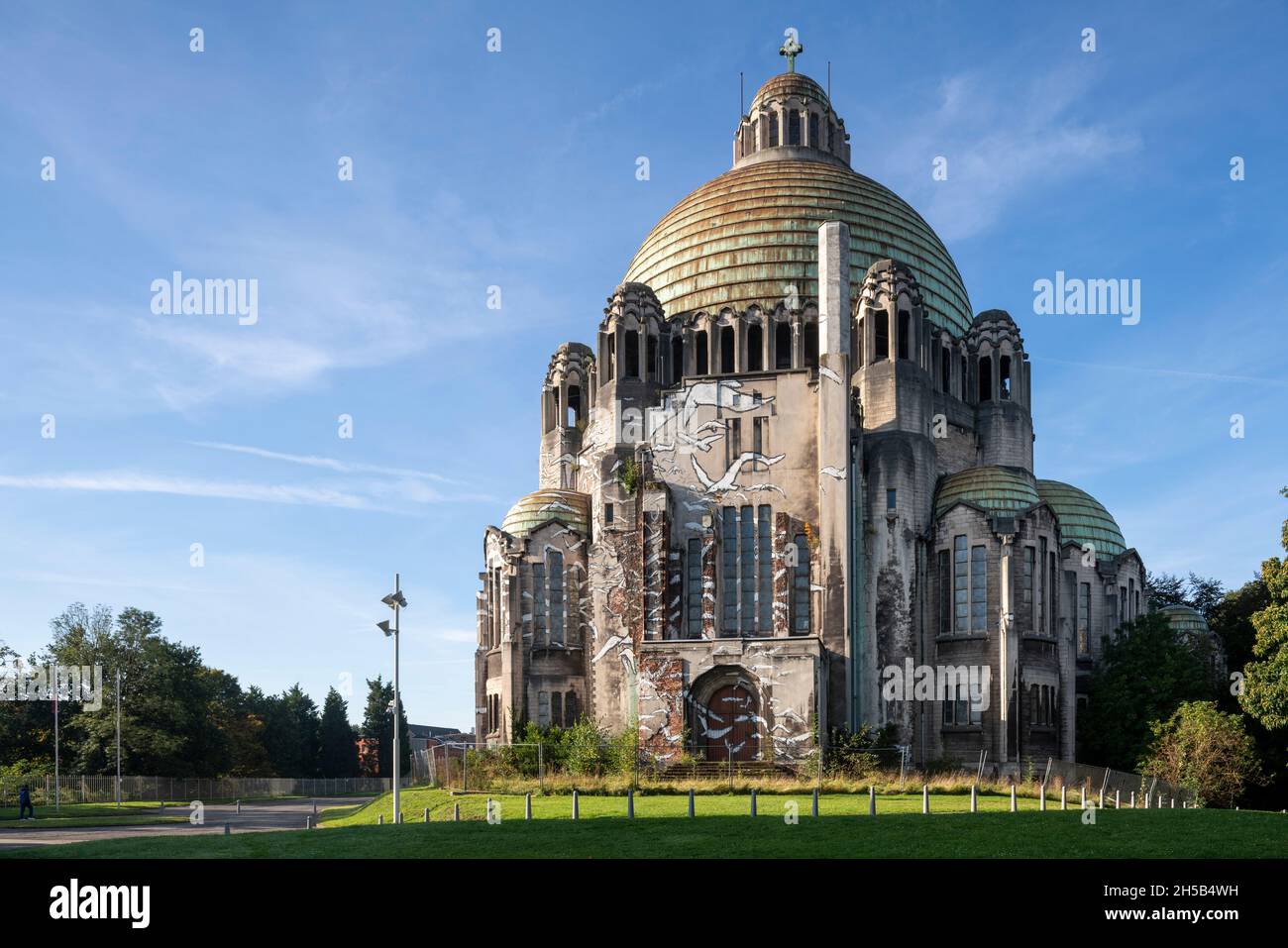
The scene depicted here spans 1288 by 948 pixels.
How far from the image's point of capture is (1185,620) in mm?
59125

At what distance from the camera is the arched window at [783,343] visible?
194 feet

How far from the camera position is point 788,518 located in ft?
171

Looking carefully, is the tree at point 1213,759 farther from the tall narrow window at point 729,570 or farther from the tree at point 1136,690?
the tall narrow window at point 729,570

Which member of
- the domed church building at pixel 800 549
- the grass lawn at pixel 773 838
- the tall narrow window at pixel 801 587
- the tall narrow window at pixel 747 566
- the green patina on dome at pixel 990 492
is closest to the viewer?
the grass lawn at pixel 773 838

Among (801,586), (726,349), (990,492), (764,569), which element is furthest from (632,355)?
(990,492)

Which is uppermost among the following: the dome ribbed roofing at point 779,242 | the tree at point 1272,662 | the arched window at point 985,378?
the dome ribbed roofing at point 779,242

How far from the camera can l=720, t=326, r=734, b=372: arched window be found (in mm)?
59875

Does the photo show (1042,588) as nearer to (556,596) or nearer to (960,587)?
(960,587)

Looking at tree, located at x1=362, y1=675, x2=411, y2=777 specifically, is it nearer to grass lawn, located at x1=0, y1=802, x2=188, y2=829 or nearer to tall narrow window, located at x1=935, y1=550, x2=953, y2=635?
grass lawn, located at x1=0, y1=802, x2=188, y2=829

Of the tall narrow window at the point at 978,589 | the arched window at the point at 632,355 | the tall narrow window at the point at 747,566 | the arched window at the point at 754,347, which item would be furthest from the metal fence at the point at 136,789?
the tall narrow window at the point at 978,589

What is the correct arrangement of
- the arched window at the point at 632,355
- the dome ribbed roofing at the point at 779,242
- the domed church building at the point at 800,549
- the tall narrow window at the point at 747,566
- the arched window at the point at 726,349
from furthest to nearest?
the dome ribbed roofing at the point at 779,242 < the arched window at the point at 726,349 < the arched window at the point at 632,355 < the tall narrow window at the point at 747,566 < the domed church building at the point at 800,549

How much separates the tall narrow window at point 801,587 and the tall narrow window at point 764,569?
3.23ft

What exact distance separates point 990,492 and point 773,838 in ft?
102
